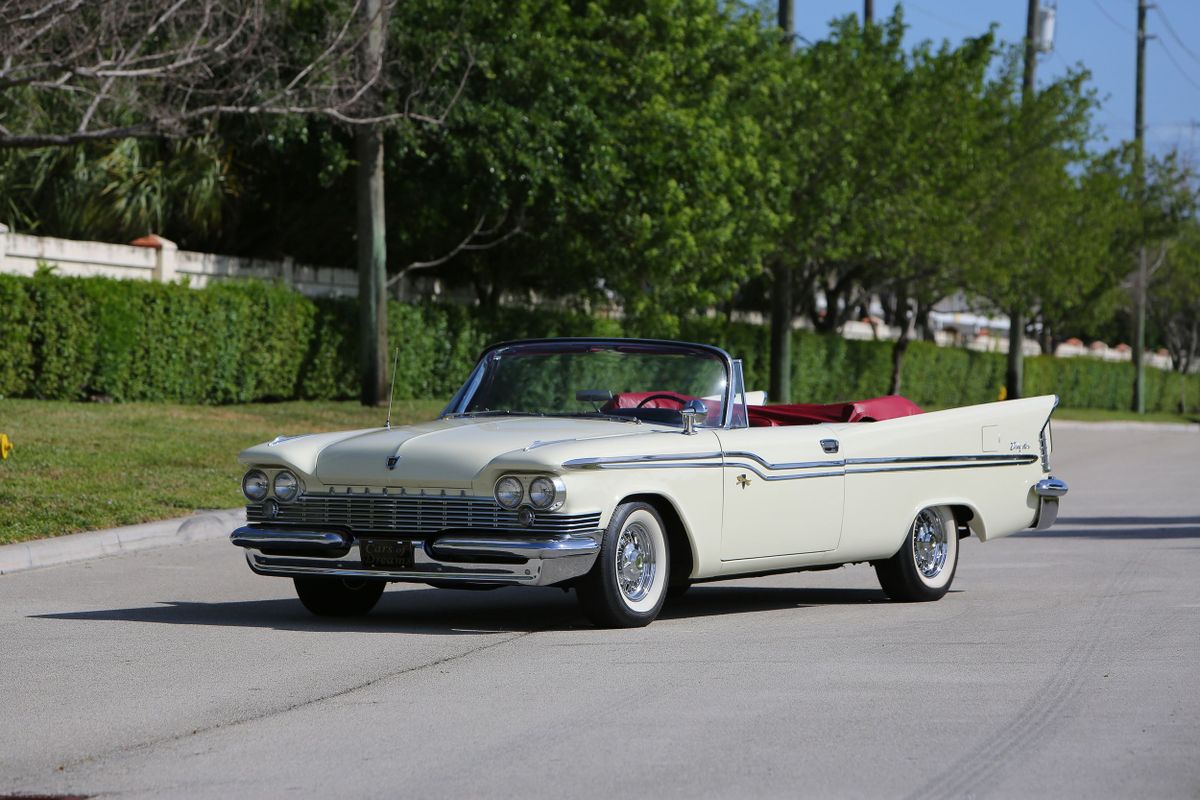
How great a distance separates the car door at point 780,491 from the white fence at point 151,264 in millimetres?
15414

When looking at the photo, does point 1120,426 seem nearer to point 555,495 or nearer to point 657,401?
point 657,401

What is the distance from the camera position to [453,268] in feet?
107

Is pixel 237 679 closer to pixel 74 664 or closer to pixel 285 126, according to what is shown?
pixel 74 664

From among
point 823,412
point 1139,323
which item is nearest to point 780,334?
point 1139,323

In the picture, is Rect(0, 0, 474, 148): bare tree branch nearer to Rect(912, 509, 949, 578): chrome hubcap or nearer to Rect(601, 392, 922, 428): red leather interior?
Rect(601, 392, 922, 428): red leather interior

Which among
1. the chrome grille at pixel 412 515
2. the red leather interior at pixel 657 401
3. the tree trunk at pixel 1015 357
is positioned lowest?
the chrome grille at pixel 412 515

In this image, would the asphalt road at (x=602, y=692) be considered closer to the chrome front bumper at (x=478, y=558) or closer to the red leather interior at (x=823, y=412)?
the chrome front bumper at (x=478, y=558)

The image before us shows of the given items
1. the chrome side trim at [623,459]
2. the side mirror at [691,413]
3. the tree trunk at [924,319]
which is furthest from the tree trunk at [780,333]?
the chrome side trim at [623,459]

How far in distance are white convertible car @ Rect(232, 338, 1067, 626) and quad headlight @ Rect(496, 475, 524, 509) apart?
0.4 inches

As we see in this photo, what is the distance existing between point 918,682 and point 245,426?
1586cm

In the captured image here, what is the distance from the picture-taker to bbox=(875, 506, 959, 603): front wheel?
10594 millimetres

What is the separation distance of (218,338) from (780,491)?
16.9 m

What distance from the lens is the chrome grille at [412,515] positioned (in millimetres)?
8650

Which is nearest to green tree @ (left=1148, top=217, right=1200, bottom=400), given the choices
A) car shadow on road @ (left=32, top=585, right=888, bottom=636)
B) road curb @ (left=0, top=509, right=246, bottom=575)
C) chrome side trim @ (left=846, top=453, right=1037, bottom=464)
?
road curb @ (left=0, top=509, right=246, bottom=575)
